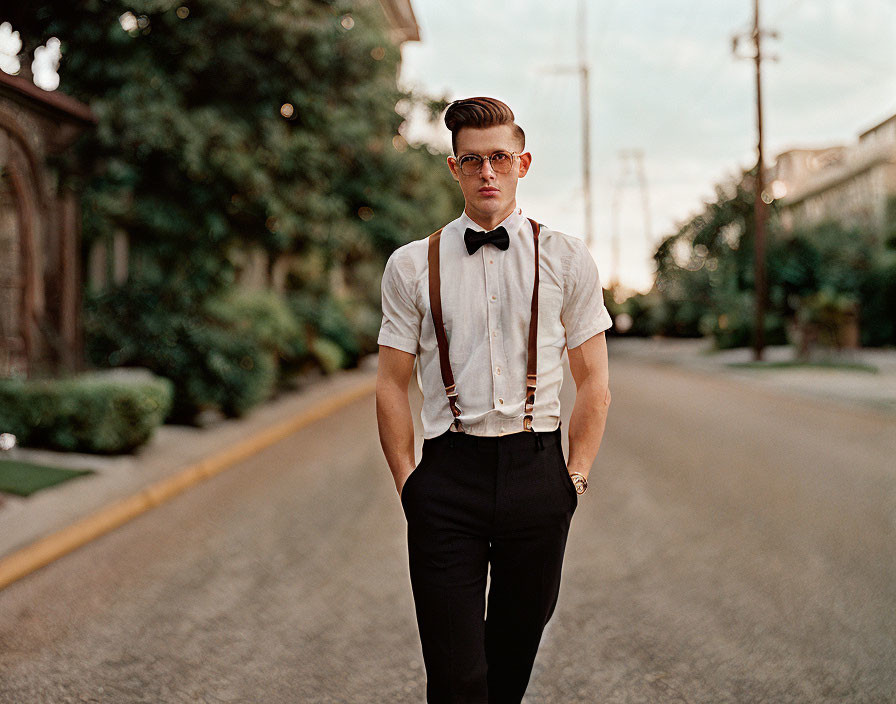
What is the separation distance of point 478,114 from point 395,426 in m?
0.83

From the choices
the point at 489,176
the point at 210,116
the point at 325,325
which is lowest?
the point at 325,325

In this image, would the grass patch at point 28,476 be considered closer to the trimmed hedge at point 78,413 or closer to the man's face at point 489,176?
the trimmed hedge at point 78,413

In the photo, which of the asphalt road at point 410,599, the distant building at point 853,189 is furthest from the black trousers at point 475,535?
the distant building at point 853,189

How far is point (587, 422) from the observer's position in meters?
2.34

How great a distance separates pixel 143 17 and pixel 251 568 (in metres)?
9.32

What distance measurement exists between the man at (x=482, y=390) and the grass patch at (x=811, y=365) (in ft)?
70.9

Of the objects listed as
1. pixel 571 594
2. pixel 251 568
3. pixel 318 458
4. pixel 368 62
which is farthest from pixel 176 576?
pixel 368 62

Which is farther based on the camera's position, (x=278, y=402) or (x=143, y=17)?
(x=278, y=402)

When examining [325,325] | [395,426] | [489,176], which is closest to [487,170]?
[489,176]

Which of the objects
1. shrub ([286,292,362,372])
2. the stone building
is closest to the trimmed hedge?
the stone building

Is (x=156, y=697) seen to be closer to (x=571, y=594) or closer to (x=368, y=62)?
(x=571, y=594)

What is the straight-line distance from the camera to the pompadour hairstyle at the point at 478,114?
7.42 ft

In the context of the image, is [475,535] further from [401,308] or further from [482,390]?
[401,308]

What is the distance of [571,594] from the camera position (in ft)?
15.7
